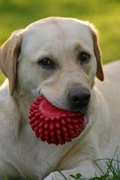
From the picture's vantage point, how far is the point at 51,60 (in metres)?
6.27

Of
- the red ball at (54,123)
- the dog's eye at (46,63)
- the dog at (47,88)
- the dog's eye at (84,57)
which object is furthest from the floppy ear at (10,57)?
the dog's eye at (84,57)

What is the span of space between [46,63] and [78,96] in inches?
22.8

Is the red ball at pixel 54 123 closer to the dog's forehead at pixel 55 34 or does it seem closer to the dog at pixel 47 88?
the dog at pixel 47 88

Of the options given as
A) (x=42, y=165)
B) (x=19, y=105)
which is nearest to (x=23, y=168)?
(x=42, y=165)

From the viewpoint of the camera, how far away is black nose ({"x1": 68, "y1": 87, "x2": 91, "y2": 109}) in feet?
19.4

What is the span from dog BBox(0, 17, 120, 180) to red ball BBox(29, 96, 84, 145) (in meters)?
0.06

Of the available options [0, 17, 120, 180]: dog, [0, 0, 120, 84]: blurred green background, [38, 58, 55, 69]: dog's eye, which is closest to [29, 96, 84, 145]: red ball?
[0, 17, 120, 180]: dog

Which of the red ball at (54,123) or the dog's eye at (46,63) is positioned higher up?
the dog's eye at (46,63)

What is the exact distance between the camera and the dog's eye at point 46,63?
20.6 feet

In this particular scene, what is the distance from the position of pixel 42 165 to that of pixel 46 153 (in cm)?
12

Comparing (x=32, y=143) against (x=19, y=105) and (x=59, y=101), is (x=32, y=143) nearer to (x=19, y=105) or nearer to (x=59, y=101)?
(x=19, y=105)

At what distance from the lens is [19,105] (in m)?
6.60

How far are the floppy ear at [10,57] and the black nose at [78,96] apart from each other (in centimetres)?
68

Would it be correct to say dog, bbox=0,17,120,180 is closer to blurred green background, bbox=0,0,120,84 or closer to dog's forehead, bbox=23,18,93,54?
dog's forehead, bbox=23,18,93,54
